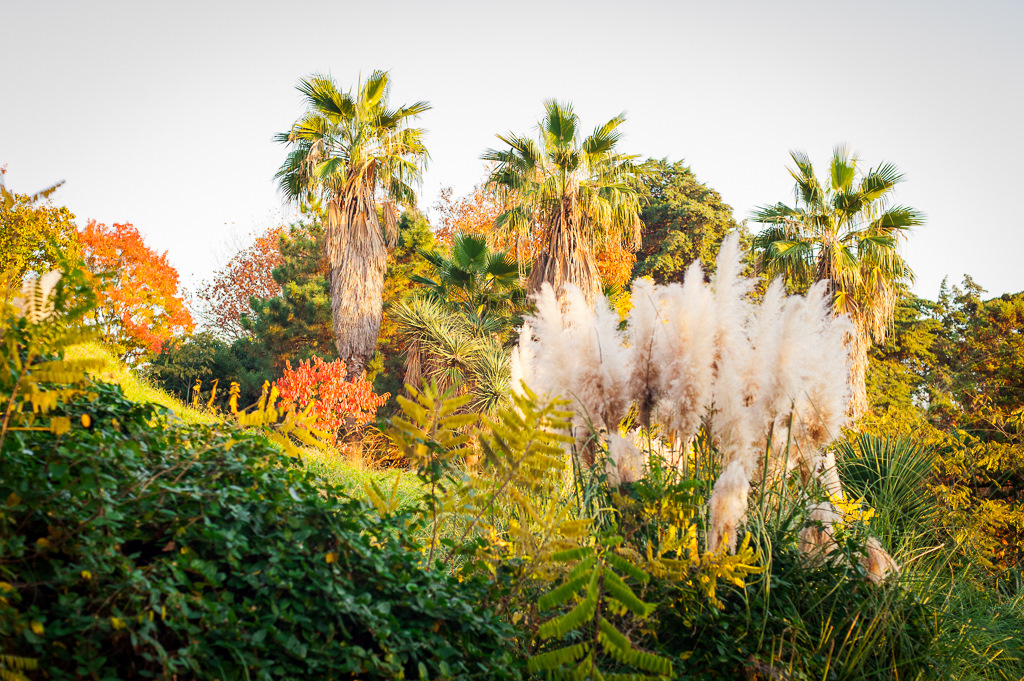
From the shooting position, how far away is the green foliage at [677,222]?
22672mm

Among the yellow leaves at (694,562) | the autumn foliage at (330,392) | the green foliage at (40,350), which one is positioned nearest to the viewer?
the green foliage at (40,350)

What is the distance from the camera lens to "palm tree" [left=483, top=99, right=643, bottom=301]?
1377 centimetres

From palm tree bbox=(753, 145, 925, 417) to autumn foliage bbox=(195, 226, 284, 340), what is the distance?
59.7 feet

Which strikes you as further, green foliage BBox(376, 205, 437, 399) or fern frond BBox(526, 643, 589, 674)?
green foliage BBox(376, 205, 437, 399)

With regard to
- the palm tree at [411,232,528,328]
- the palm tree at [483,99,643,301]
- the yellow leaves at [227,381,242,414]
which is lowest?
the yellow leaves at [227,381,242,414]

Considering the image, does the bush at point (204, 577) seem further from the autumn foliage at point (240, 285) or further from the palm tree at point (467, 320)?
the autumn foliage at point (240, 285)

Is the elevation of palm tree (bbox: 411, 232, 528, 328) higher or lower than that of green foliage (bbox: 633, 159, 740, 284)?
lower

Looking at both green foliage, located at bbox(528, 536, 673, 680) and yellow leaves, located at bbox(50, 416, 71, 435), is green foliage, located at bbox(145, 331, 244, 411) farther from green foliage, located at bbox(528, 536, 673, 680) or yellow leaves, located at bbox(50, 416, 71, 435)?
green foliage, located at bbox(528, 536, 673, 680)

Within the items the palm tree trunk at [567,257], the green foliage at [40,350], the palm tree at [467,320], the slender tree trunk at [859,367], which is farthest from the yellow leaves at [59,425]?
the palm tree trunk at [567,257]

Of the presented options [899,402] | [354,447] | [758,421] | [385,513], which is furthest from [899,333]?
[385,513]

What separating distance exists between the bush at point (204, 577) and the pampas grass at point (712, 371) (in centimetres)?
111

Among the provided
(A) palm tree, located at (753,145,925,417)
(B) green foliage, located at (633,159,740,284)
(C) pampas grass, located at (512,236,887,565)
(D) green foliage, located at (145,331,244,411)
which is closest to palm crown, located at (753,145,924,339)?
(A) palm tree, located at (753,145,925,417)

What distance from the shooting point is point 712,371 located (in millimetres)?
2652

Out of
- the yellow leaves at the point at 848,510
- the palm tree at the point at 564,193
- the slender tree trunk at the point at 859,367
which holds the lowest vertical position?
the yellow leaves at the point at 848,510
